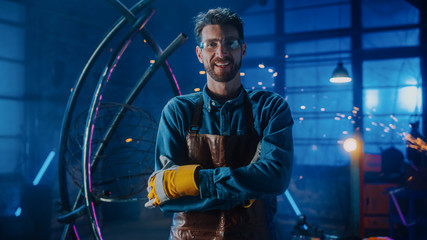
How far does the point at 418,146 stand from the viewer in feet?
23.6

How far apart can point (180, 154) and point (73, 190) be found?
6519 mm

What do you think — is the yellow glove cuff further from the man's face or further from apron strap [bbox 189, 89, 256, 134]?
the man's face

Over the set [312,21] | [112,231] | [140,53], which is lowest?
[112,231]

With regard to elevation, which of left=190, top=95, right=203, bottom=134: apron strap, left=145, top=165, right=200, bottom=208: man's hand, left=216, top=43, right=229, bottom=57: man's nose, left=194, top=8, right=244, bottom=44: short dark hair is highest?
left=194, top=8, right=244, bottom=44: short dark hair

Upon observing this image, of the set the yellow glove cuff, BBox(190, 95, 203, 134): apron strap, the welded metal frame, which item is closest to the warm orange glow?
the welded metal frame

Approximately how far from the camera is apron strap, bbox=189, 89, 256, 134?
1.47 meters

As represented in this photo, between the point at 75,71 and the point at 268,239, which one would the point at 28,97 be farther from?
the point at 268,239

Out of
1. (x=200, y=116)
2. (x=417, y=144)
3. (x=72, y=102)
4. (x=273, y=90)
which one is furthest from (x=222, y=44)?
(x=273, y=90)

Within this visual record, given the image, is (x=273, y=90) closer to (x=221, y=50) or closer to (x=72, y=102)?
(x=72, y=102)

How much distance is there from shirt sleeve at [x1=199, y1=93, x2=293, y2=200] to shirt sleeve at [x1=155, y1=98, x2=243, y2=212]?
68 mm

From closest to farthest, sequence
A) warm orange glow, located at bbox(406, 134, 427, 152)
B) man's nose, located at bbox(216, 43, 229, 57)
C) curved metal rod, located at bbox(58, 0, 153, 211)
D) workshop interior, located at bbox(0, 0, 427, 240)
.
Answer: man's nose, located at bbox(216, 43, 229, 57) < curved metal rod, located at bbox(58, 0, 153, 211) < workshop interior, located at bbox(0, 0, 427, 240) < warm orange glow, located at bbox(406, 134, 427, 152)

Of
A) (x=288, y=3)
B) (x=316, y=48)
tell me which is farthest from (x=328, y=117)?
(x=288, y=3)

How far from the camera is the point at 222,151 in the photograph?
144 cm

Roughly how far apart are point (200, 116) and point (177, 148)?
0.15 meters
